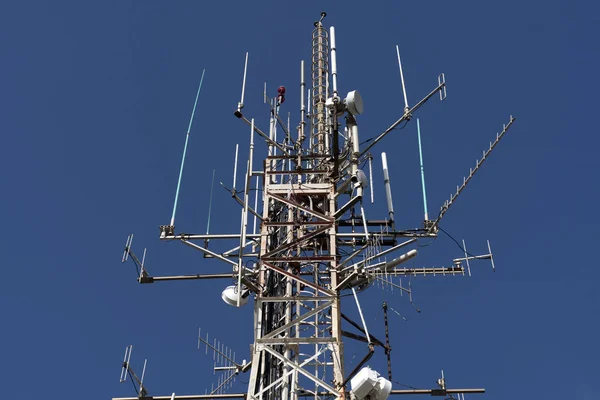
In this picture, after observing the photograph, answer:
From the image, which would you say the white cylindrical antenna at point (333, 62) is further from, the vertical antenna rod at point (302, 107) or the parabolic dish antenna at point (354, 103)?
the vertical antenna rod at point (302, 107)

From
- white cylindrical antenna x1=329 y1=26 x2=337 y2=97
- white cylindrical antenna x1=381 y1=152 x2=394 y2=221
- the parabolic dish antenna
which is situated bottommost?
white cylindrical antenna x1=381 y1=152 x2=394 y2=221

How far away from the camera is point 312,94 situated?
25.6 meters

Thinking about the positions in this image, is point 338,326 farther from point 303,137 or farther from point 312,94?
point 312,94

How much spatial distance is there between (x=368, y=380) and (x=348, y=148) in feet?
22.4

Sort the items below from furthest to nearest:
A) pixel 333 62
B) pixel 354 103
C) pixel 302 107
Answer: pixel 302 107
pixel 333 62
pixel 354 103

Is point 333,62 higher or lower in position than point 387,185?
higher

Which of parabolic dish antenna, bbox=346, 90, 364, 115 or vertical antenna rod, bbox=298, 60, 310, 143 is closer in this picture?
parabolic dish antenna, bbox=346, 90, 364, 115

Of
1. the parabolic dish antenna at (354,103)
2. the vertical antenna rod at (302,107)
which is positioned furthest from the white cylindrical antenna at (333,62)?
the vertical antenna rod at (302,107)

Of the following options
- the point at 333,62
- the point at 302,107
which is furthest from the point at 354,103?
the point at 302,107

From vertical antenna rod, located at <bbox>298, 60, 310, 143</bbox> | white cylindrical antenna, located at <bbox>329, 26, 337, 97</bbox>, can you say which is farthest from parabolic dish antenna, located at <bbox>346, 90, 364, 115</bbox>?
vertical antenna rod, located at <bbox>298, 60, 310, 143</bbox>

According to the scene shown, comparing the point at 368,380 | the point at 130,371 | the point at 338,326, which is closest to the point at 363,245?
the point at 338,326

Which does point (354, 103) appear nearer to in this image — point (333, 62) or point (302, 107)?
point (333, 62)

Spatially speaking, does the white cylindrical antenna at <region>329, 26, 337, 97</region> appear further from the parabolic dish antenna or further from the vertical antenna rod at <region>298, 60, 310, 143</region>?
the vertical antenna rod at <region>298, 60, 310, 143</region>

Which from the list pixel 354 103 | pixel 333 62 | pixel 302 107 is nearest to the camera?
pixel 354 103
